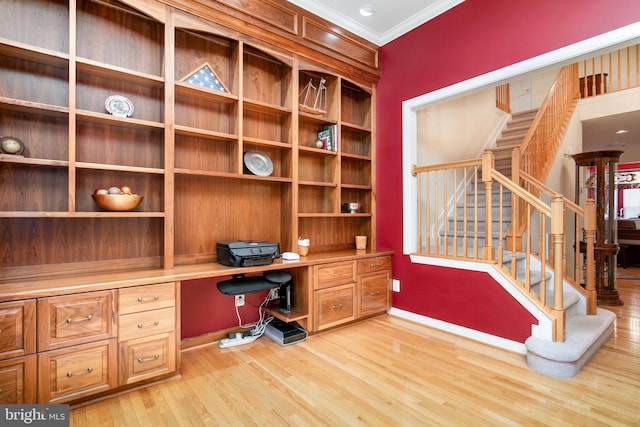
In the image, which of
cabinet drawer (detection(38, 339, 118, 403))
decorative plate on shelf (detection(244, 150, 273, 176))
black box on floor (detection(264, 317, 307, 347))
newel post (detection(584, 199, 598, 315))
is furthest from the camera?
newel post (detection(584, 199, 598, 315))

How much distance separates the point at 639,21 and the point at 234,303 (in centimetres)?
349

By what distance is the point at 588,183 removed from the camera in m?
4.77

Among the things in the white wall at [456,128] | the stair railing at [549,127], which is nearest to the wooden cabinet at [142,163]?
the white wall at [456,128]

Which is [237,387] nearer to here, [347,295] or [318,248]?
[347,295]

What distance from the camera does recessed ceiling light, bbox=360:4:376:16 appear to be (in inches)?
116

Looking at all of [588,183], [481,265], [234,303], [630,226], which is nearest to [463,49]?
[481,265]

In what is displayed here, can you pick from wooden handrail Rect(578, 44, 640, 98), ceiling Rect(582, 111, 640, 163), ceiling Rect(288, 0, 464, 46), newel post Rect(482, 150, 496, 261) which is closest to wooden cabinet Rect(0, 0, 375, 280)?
ceiling Rect(288, 0, 464, 46)

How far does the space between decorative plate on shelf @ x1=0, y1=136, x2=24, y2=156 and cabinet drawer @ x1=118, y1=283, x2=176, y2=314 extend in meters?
1.00

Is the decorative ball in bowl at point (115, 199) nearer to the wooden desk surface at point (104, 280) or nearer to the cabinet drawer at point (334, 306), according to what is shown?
the wooden desk surface at point (104, 280)

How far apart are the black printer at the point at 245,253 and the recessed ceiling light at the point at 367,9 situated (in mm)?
2388

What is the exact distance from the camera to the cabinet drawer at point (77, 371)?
5.44ft

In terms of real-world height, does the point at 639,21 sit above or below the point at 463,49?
below

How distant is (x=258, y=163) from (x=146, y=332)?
1569mm

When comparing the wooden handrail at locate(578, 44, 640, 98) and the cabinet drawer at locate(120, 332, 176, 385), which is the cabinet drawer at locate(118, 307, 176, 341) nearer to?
the cabinet drawer at locate(120, 332, 176, 385)
